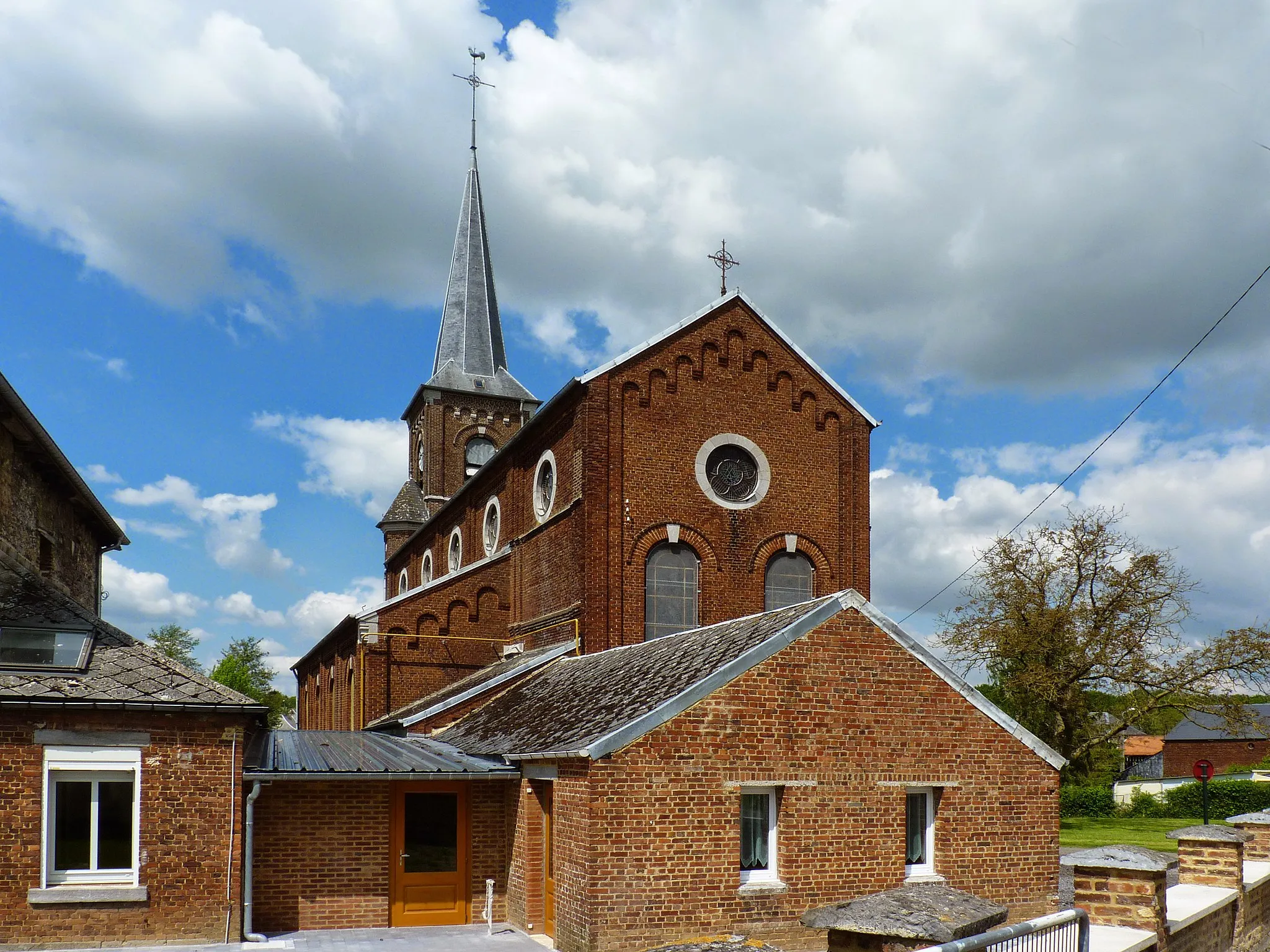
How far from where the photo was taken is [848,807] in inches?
531

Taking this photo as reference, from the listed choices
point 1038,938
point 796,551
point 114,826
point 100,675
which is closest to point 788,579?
point 796,551

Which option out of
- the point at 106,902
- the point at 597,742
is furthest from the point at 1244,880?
the point at 106,902

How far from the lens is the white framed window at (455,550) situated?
102 feet

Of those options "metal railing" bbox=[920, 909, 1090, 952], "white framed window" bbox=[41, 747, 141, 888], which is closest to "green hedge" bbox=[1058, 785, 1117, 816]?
"metal railing" bbox=[920, 909, 1090, 952]

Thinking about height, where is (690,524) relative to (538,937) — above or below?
above

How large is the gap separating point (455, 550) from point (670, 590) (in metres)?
11.9

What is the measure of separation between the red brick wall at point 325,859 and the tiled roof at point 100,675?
173cm

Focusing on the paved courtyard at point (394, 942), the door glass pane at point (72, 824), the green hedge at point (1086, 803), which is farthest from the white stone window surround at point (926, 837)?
the green hedge at point (1086, 803)

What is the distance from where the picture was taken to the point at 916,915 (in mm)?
7773

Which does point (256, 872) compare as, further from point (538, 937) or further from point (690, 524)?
point (690, 524)

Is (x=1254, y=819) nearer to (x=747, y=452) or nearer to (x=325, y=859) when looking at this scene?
(x=747, y=452)

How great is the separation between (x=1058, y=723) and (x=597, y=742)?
2633cm

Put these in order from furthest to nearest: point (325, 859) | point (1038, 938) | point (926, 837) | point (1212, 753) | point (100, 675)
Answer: point (1212, 753)
point (325, 859)
point (926, 837)
point (100, 675)
point (1038, 938)

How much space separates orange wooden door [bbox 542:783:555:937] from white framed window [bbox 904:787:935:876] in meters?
4.45
